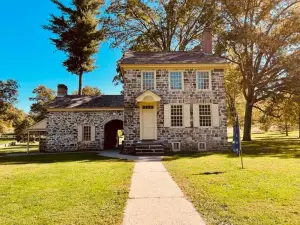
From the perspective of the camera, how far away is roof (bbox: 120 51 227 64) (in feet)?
57.8

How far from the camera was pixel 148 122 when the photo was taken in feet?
57.3

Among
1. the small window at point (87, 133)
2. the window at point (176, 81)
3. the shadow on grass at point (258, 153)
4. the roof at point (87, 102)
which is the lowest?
the shadow on grass at point (258, 153)

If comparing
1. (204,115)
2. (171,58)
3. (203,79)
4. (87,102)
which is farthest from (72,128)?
(203,79)

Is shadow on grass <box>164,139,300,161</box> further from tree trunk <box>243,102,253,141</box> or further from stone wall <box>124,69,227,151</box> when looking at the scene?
tree trunk <box>243,102,253,141</box>

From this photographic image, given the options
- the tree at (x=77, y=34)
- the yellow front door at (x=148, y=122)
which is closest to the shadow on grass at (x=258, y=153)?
the yellow front door at (x=148, y=122)

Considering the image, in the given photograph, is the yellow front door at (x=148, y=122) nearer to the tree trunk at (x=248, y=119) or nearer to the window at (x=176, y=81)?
the window at (x=176, y=81)

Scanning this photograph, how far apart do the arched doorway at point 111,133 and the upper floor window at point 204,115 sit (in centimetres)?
826

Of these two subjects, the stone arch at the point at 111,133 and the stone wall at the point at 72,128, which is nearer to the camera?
the stone wall at the point at 72,128

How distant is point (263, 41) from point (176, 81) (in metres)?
9.83

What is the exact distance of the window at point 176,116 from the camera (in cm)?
1745

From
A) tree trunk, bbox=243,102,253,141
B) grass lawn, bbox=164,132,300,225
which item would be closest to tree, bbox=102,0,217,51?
tree trunk, bbox=243,102,253,141

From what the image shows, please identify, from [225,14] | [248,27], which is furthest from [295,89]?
[225,14]

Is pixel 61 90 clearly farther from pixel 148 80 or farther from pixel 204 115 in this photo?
pixel 204 115

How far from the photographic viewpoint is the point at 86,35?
29.3 metres
